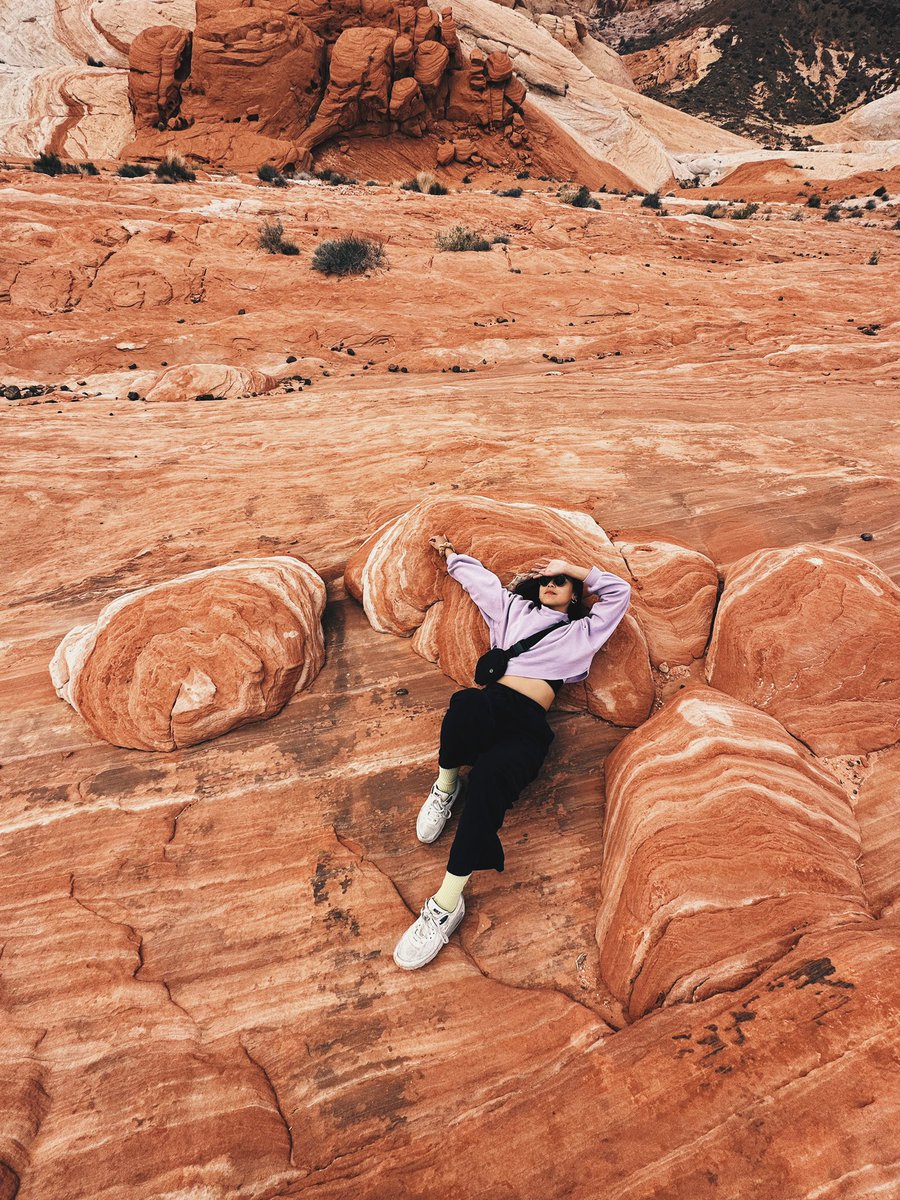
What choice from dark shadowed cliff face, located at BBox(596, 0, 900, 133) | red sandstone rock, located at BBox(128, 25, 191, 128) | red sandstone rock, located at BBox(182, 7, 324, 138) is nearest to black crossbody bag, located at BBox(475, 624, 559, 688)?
red sandstone rock, located at BBox(182, 7, 324, 138)

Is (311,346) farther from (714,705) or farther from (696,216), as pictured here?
(696,216)

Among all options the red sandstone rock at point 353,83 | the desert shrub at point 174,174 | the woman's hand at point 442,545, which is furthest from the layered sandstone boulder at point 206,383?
the red sandstone rock at point 353,83

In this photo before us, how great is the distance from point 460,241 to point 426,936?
15.7m

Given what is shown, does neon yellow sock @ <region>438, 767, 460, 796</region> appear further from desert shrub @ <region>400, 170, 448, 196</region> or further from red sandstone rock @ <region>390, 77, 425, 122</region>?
red sandstone rock @ <region>390, 77, 425, 122</region>

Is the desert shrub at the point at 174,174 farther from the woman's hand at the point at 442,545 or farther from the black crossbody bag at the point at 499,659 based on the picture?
the black crossbody bag at the point at 499,659

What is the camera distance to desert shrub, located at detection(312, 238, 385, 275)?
12.2 m

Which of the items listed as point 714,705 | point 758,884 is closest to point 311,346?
point 714,705

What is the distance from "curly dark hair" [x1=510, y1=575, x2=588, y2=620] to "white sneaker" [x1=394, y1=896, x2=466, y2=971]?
2.12m

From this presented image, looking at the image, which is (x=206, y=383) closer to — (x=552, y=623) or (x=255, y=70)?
(x=552, y=623)

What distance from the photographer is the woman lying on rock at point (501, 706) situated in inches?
120

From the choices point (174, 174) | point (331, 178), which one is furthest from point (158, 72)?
point (174, 174)

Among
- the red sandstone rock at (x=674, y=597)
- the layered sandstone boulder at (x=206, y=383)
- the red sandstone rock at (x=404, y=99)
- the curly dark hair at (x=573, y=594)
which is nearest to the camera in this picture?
the curly dark hair at (x=573, y=594)

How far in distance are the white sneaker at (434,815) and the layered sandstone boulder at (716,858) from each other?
1.05 m

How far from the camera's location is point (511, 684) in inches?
147
